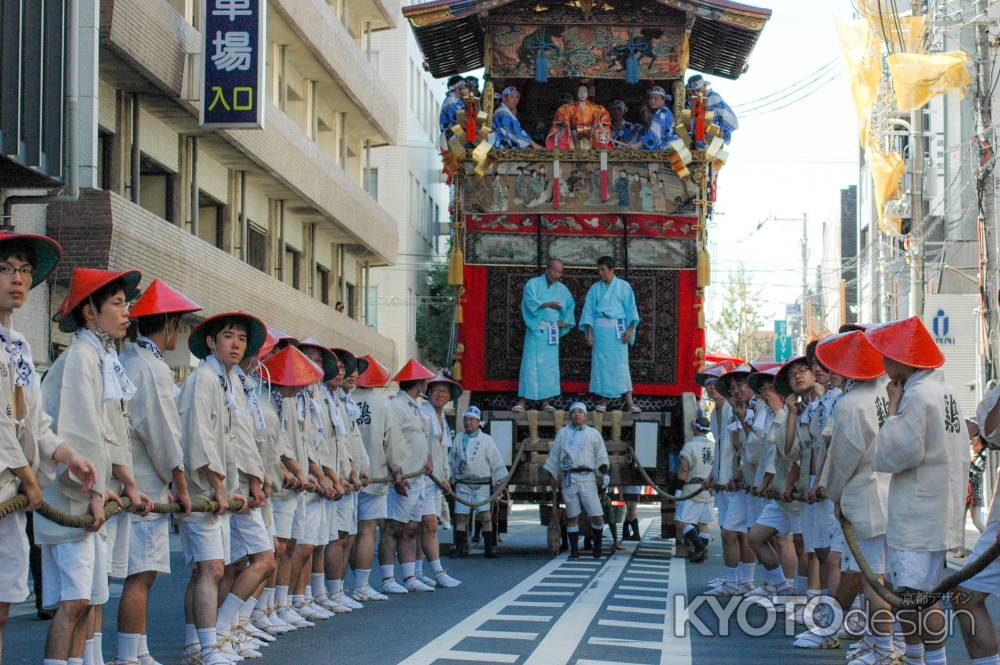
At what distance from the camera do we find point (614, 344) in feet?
62.5

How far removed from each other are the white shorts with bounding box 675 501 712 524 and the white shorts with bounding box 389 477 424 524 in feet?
16.8

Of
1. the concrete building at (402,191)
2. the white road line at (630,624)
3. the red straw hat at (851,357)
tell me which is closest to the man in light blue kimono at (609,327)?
the white road line at (630,624)

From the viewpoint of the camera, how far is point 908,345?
856cm

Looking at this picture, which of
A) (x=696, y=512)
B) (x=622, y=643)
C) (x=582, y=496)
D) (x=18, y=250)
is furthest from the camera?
(x=696, y=512)

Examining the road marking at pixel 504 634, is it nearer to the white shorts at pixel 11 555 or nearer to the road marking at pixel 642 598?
the road marking at pixel 642 598

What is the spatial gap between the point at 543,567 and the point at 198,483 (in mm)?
8833

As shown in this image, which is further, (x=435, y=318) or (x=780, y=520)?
(x=435, y=318)

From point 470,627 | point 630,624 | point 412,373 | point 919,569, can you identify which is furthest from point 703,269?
point 919,569

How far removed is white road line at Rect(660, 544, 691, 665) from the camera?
9.88m

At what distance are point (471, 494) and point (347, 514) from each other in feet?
20.5

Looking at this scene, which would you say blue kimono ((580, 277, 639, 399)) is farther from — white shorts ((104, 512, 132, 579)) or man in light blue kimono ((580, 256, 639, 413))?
white shorts ((104, 512, 132, 579))

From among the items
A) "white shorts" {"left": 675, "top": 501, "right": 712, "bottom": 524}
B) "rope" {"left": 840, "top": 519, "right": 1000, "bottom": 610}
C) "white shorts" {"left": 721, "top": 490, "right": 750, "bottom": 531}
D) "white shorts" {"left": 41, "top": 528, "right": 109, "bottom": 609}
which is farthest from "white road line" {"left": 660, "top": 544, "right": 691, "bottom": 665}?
"white shorts" {"left": 41, "top": 528, "right": 109, "bottom": 609}

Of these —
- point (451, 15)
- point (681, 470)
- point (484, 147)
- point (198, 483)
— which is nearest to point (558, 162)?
point (484, 147)

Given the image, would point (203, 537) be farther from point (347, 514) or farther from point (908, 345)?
point (908, 345)
